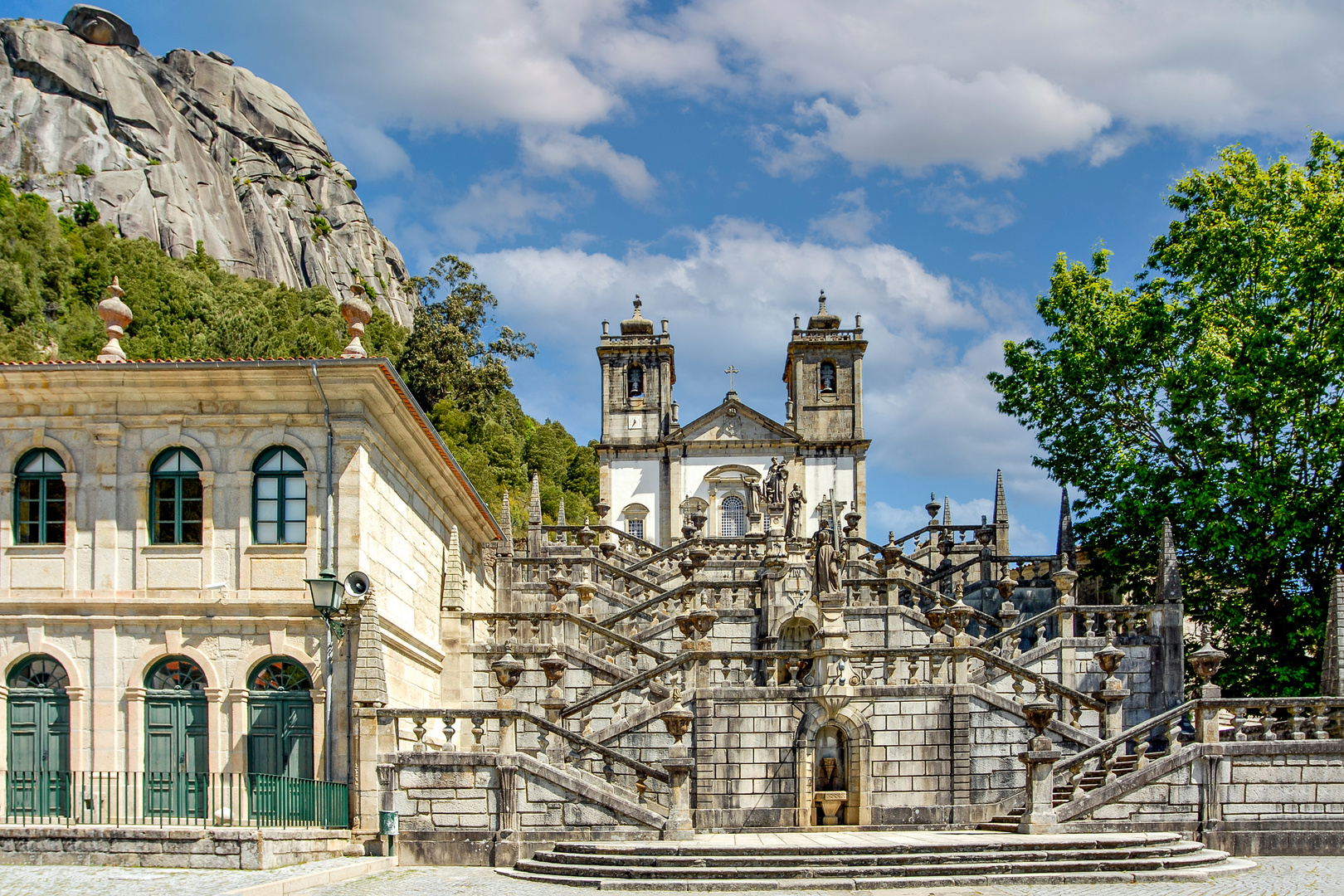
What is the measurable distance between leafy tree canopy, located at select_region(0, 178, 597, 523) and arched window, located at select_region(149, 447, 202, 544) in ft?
104

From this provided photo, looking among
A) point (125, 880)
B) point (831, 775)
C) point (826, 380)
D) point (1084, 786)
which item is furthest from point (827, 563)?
point (826, 380)

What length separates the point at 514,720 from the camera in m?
18.0

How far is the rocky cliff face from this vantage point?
95250 millimetres

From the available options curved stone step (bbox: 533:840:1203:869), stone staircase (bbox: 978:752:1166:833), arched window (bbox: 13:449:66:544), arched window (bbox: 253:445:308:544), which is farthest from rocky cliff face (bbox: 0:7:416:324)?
curved stone step (bbox: 533:840:1203:869)

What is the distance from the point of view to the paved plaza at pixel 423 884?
514 inches

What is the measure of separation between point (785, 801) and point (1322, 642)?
11.7 meters

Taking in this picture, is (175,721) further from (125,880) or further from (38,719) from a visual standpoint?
(125,880)

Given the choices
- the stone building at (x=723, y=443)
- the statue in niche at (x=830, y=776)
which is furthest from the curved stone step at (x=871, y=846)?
the stone building at (x=723, y=443)

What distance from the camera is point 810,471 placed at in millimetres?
62688

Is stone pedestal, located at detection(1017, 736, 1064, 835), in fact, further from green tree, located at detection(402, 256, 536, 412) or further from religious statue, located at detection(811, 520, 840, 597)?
green tree, located at detection(402, 256, 536, 412)

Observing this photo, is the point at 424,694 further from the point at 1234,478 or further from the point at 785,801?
the point at 1234,478

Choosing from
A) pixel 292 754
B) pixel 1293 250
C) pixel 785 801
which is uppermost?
pixel 1293 250

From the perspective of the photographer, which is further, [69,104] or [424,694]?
[69,104]

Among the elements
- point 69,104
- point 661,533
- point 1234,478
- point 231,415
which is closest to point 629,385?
point 661,533
